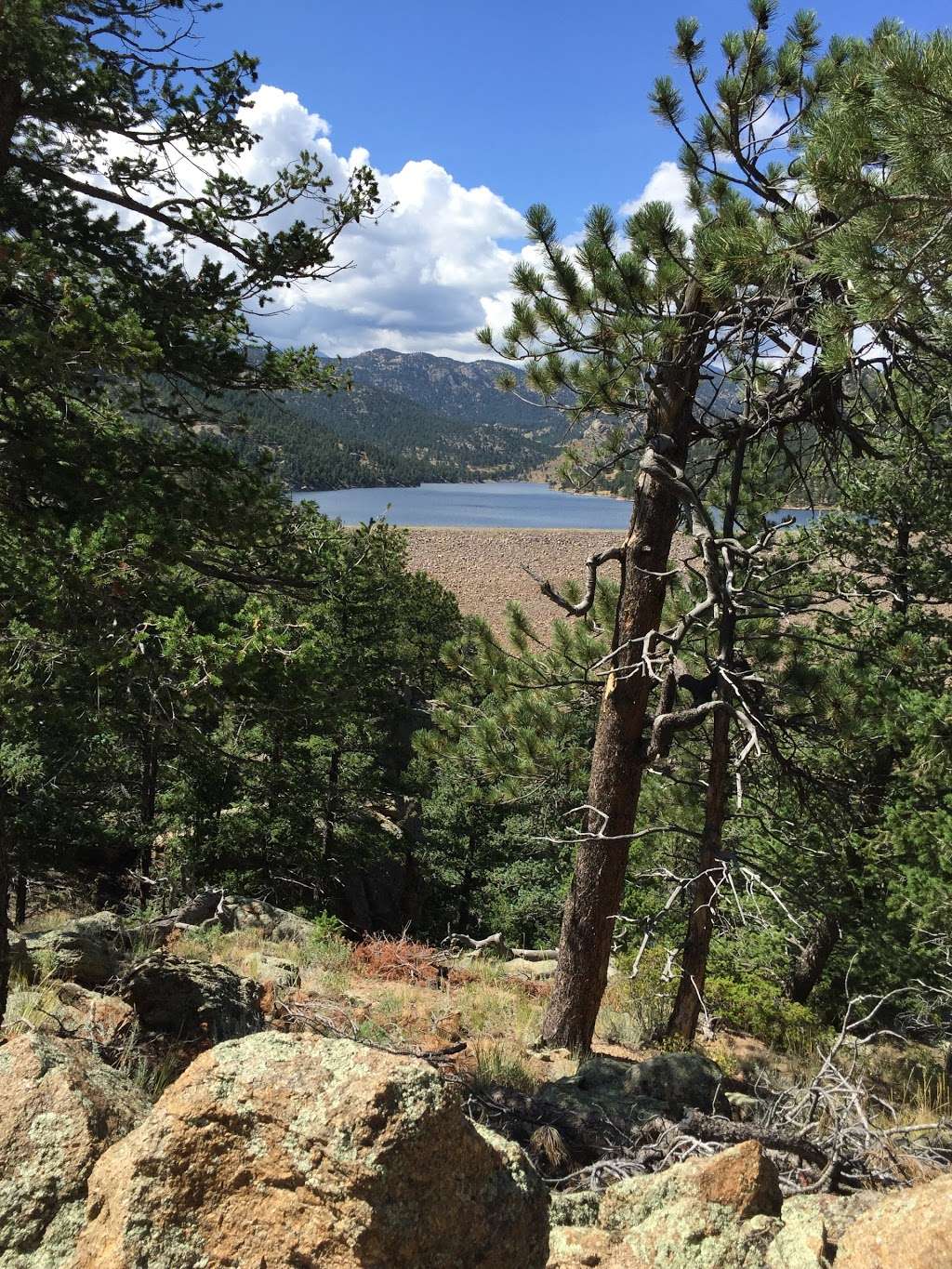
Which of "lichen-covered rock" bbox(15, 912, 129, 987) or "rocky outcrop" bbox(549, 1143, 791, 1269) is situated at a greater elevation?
"rocky outcrop" bbox(549, 1143, 791, 1269)

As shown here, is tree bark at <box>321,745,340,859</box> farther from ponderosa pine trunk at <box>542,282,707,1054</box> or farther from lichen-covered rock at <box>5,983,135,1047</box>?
lichen-covered rock at <box>5,983,135,1047</box>

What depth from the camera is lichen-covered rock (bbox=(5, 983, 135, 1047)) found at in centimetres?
363

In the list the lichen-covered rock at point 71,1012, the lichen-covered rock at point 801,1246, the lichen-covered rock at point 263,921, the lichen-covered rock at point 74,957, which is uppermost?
the lichen-covered rock at point 801,1246

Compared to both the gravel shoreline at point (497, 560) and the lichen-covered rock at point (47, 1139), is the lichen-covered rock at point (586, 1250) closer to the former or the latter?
the lichen-covered rock at point (47, 1139)

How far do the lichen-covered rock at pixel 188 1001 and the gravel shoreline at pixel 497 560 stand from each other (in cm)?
3550

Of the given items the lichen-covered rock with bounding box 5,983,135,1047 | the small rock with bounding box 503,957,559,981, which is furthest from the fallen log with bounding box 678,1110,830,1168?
the small rock with bounding box 503,957,559,981

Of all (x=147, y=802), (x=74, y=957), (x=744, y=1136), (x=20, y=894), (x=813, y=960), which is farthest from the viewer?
(x=147, y=802)

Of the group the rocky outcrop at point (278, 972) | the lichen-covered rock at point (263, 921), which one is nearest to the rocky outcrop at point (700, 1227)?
the rocky outcrop at point (278, 972)

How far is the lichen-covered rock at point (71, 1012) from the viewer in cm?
363

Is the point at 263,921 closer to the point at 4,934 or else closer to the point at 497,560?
the point at 4,934

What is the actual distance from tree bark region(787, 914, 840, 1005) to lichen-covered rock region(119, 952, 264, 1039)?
22.2 ft

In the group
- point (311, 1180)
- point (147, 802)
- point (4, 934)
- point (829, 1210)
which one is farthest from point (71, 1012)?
point (147, 802)

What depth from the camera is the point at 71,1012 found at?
161 inches

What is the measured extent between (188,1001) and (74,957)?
148cm
